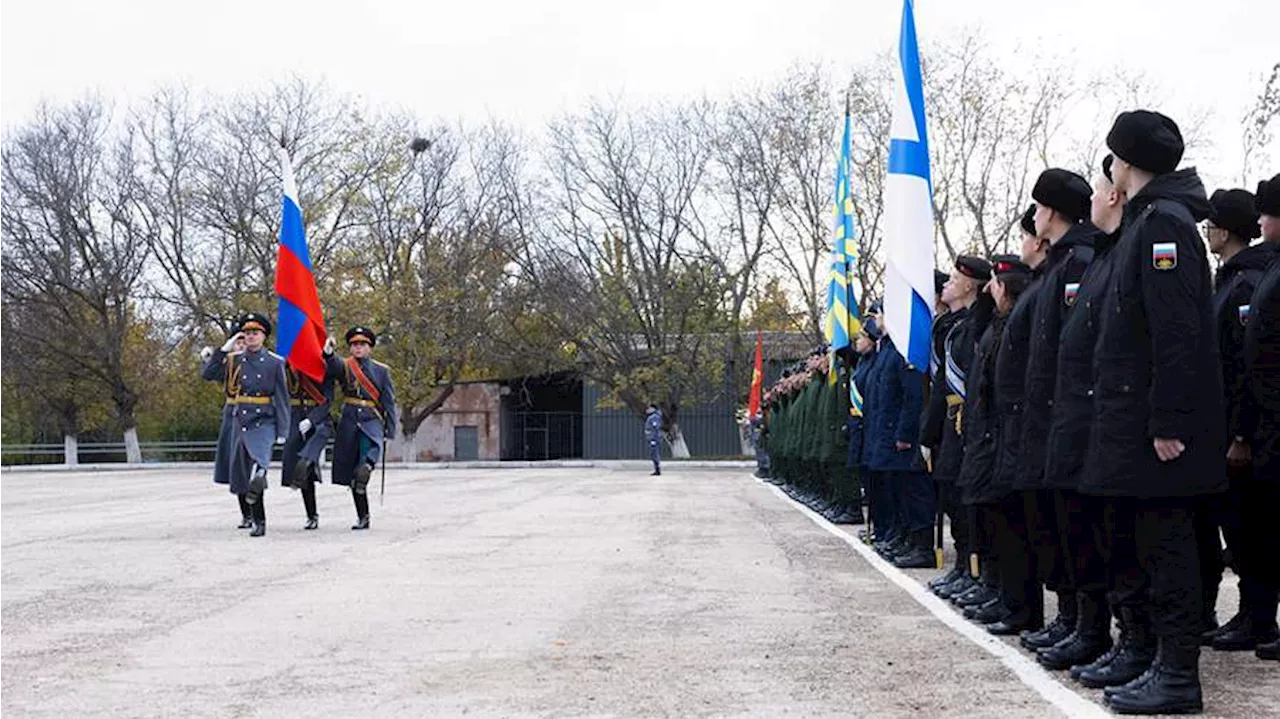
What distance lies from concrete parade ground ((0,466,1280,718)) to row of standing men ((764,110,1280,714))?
276 millimetres

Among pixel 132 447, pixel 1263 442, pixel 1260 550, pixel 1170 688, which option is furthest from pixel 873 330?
pixel 132 447

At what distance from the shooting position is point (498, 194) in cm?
5838

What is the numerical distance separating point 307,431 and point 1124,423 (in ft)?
34.8

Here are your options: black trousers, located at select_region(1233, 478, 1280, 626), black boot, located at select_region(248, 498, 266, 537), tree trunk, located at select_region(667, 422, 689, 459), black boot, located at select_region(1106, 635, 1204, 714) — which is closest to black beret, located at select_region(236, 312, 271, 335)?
black boot, located at select_region(248, 498, 266, 537)

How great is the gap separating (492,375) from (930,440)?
5396 cm

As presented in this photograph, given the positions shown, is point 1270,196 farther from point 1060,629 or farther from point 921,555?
point 921,555

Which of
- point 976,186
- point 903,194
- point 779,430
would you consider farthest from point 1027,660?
point 976,186

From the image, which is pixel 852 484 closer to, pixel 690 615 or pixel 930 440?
pixel 930 440

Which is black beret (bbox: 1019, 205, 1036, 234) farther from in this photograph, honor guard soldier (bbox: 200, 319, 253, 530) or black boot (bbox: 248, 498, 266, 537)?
honor guard soldier (bbox: 200, 319, 253, 530)

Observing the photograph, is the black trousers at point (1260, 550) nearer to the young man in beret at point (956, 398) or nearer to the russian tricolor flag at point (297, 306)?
the young man in beret at point (956, 398)

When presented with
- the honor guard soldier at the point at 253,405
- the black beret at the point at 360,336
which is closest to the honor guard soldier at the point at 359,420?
the black beret at the point at 360,336

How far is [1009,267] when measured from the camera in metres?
7.66

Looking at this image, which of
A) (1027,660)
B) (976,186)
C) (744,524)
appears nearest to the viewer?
(1027,660)

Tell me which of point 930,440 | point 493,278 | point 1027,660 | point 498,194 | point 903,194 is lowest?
point 1027,660
